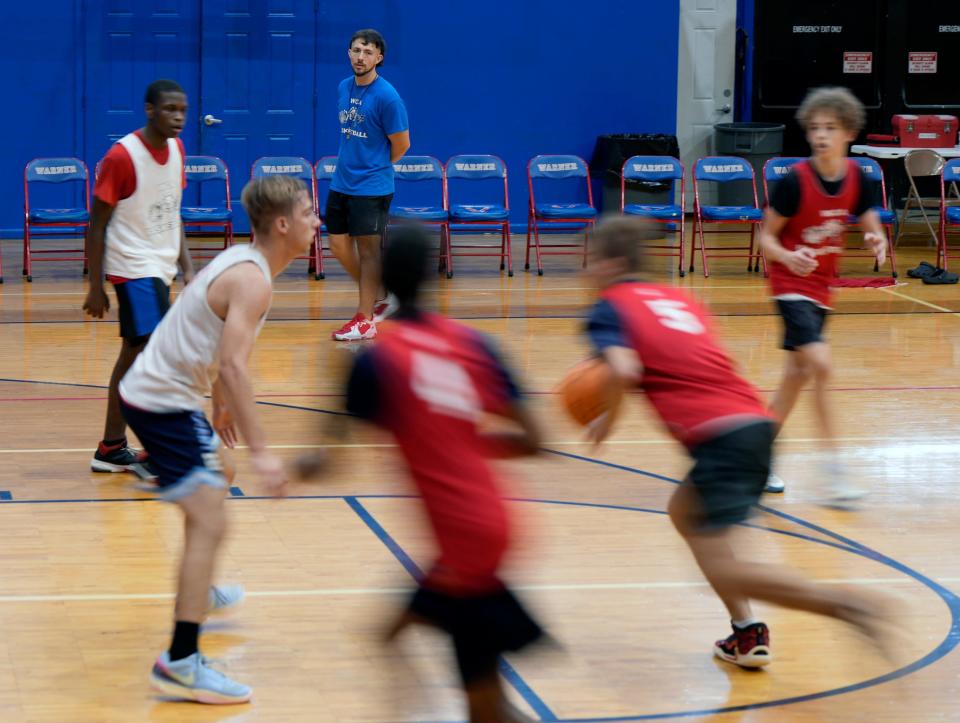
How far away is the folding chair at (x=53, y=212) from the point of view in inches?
468

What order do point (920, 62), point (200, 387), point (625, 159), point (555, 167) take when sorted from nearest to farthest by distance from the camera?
point (200, 387) → point (555, 167) → point (625, 159) → point (920, 62)

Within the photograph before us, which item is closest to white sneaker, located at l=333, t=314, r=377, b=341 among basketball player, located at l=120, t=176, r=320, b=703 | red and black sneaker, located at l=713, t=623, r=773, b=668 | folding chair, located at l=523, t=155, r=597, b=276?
folding chair, located at l=523, t=155, r=597, b=276

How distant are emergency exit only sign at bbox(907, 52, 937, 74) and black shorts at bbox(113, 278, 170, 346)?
12397mm

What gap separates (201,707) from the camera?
13.3ft

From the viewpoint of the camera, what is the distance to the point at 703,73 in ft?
51.2

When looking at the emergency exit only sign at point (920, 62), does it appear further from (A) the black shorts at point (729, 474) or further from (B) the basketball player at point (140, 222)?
(A) the black shorts at point (729, 474)

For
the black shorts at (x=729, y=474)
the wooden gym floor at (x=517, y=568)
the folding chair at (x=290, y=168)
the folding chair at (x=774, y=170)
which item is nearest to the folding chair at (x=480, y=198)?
the folding chair at (x=290, y=168)

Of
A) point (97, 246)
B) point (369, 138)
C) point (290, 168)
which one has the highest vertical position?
point (369, 138)

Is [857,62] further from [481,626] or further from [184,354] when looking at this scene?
[481,626]

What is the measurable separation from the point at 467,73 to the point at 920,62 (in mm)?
5491

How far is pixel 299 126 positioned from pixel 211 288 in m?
10.7

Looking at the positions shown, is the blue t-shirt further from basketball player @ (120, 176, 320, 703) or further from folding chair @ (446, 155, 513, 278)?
basketball player @ (120, 176, 320, 703)

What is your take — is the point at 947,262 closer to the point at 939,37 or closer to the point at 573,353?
the point at 939,37

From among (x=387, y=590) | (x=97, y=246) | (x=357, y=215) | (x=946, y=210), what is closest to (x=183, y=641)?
(x=387, y=590)
